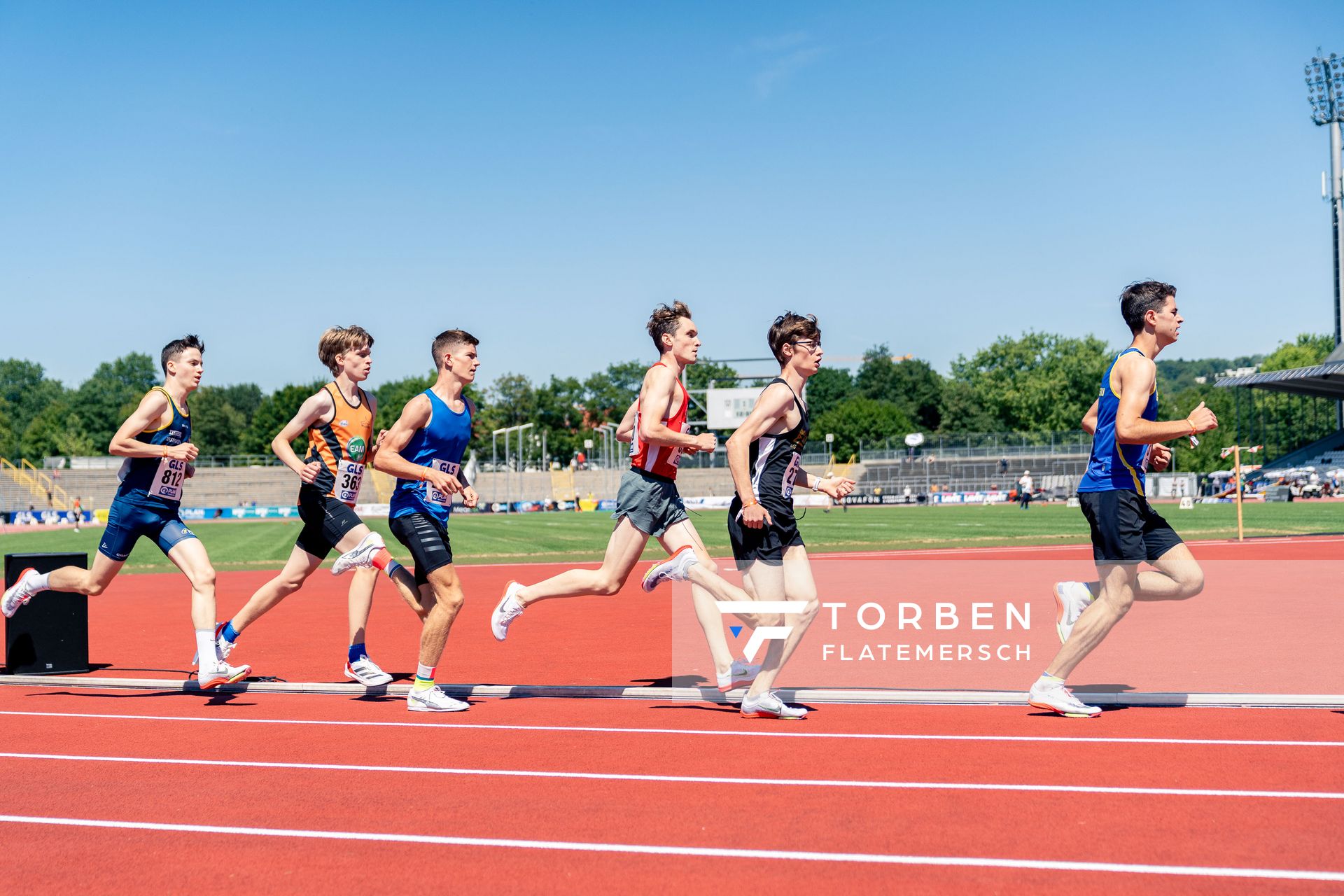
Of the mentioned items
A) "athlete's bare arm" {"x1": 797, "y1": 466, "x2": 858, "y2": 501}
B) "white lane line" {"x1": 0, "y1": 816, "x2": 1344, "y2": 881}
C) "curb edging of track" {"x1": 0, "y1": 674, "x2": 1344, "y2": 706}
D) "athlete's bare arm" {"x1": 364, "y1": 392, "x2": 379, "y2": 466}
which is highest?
"athlete's bare arm" {"x1": 364, "y1": 392, "x2": 379, "y2": 466}

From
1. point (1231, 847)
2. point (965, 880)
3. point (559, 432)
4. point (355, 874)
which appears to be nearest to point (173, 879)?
point (355, 874)

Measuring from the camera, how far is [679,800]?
4.81 metres

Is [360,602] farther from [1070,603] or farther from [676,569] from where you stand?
[1070,603]

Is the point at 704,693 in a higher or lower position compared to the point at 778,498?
lower

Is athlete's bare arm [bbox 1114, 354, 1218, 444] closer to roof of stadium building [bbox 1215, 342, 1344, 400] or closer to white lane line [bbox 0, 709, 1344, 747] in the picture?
white lane line [bbox 0, 709, 1344, 747]

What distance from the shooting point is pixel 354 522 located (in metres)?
7.73

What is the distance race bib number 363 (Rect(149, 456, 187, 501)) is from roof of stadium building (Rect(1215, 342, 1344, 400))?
58501 mm

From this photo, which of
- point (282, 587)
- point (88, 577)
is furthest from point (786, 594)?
point (88, 577)

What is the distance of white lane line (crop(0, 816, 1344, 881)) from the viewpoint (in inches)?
148

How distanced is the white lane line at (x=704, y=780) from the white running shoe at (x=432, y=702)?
4.28 feet

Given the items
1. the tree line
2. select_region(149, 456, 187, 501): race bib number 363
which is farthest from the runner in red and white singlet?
the tree line

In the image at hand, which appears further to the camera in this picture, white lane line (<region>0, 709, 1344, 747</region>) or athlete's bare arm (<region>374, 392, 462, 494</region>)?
athlete's bare arm (<region>374, 392, 462, 494</region>)

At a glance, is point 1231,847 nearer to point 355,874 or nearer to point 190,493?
point 355,874

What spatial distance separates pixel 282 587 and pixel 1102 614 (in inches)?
205
